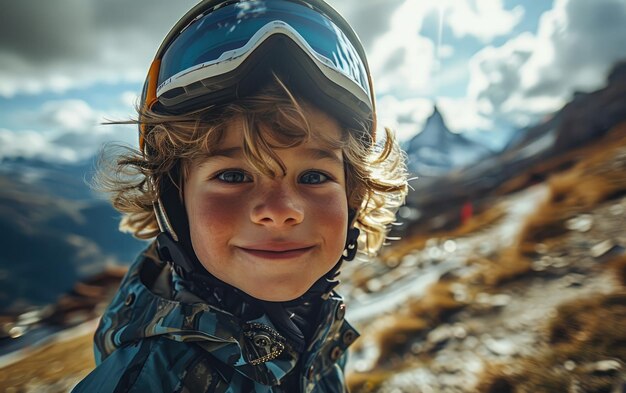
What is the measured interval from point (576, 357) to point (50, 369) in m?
5.20

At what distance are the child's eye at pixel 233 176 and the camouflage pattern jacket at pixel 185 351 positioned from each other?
453mm

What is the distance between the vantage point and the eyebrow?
134cm

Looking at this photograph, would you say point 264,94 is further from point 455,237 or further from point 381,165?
point 455,237

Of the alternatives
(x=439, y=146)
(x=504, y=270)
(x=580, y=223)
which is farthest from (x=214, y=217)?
(x=439, y=146)

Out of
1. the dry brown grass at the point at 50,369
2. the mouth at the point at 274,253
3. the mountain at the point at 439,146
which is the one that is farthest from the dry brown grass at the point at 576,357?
the mountain at the point at 439,146

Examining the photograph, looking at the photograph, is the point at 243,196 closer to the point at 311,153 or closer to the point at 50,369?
the point at 311,153

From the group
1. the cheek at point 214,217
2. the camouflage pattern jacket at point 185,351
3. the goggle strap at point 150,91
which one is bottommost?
the camouflage pattern jacket at point 185,351

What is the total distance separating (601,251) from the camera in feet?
15.5

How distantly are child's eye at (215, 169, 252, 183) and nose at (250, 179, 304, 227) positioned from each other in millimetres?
90

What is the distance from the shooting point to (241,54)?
1428 millimetres

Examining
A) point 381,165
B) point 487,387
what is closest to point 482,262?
point 487,387

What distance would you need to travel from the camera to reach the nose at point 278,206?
125 centimetres

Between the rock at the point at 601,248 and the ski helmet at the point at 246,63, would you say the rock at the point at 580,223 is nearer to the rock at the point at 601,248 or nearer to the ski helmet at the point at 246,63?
the rock at the point at 601,248

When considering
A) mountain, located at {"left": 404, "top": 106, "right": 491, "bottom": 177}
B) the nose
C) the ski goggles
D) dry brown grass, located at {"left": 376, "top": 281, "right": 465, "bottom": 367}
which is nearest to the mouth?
the nose
